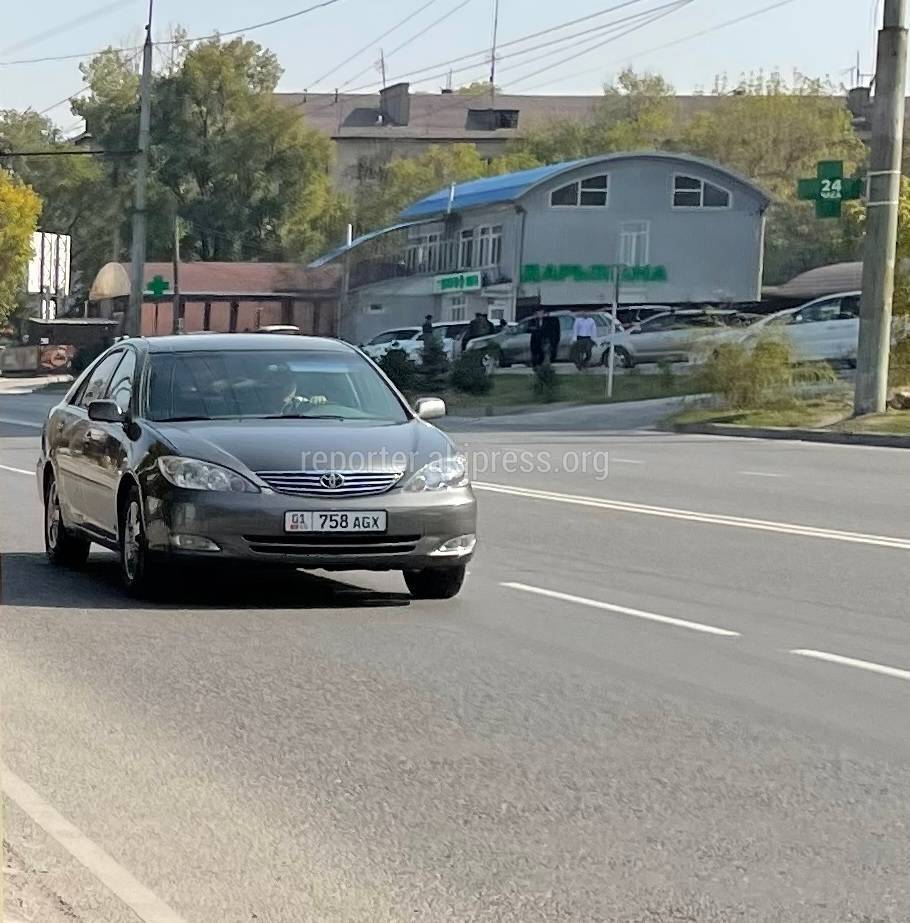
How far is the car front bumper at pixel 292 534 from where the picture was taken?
417 inches

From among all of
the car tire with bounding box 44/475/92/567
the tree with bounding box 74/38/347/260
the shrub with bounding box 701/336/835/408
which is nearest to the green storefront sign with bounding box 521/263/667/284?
the shrub with bounding box 701/336/835/408

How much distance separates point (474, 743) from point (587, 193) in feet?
205

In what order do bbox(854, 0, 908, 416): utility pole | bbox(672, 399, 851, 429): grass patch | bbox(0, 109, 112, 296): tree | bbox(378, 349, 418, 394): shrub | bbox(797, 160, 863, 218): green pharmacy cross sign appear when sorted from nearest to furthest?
bbox(797, 160, 863, 218): green pharmacy cross sign
bbox(854, 0, 908, 416): utility pole
bbox(672, 399, 851, 429): grass patch
bbox(378, 349, 418, 394): shrub
bbox(0, 109, 112, 296): tree

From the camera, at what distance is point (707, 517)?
17.0 metres

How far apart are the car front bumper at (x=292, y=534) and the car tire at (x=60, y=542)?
2.05 meters

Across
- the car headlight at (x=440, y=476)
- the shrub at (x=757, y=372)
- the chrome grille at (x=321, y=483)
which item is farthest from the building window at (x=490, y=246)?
the chrome grille at (x=321, y=483)

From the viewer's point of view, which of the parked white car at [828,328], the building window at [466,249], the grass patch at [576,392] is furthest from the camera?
the building window at [466,249]

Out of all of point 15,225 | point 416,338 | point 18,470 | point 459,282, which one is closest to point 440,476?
point 18,470

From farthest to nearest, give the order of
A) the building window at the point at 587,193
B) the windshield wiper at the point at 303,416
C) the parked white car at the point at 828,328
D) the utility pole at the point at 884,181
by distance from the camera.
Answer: the building window at the point at 587,193, the parked white car at the point at 828,328, the utility pole at the point at 884,181, the windshield wiper at the point at 303,416

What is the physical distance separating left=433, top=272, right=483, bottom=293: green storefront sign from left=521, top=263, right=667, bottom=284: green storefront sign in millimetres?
2971

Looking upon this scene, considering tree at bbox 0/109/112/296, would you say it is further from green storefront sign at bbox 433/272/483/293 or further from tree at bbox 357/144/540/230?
green storefront sign at bbox 433/272/483/293

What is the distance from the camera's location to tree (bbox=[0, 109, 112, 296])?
11312cm

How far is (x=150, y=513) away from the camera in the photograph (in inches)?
430

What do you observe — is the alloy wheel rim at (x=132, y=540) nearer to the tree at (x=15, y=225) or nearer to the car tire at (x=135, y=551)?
the car tire at (x=135, y=551)
